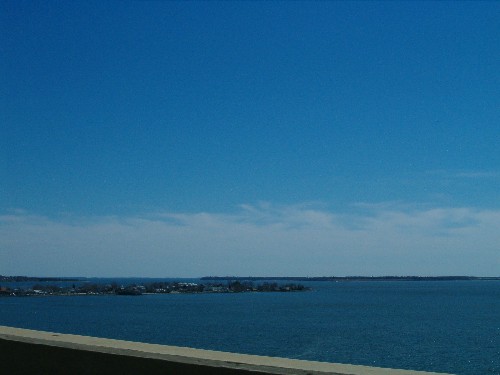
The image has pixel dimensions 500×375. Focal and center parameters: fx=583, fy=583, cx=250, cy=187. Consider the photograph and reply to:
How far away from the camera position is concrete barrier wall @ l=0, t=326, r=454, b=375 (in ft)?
7.82

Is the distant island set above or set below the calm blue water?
above

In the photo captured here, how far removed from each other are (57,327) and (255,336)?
2427 centimetres

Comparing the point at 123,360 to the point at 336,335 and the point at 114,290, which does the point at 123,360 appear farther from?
the point at 114,290

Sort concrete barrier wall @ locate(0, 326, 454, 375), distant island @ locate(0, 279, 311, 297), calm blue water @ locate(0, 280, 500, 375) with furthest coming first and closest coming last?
distant island @ locate(0, 279, 311, 297) → calm blue water @ locate(0, 280, 500, 375) → concrete barrier wall @ locate(0, 326, 454, 375)

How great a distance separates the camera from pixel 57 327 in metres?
59.2

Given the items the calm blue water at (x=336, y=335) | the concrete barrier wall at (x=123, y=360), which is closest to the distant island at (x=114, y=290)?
the calm blue water at (x=336, y=335)

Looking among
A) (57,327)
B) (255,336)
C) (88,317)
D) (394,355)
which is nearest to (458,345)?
(394,355)

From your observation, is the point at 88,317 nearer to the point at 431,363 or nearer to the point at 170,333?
the point at 170,333

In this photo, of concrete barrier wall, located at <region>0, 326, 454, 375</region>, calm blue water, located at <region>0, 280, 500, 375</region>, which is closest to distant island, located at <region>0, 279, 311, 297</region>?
calm blue water, located at <region>0, 280, 500, 375</region>

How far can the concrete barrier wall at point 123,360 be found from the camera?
2.38m

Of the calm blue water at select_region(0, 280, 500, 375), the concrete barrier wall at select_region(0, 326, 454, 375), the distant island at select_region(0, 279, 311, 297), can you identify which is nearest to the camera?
the concrete barrier wall at select_region(0, 326, 454, 375)

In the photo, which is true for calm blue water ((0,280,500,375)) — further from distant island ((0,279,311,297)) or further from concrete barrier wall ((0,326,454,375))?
distant island ((0,279,311,297))

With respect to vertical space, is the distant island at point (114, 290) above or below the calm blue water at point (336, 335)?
above

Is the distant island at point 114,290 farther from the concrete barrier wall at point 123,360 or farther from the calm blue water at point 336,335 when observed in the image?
the concrete barrier wall at point 123,360
